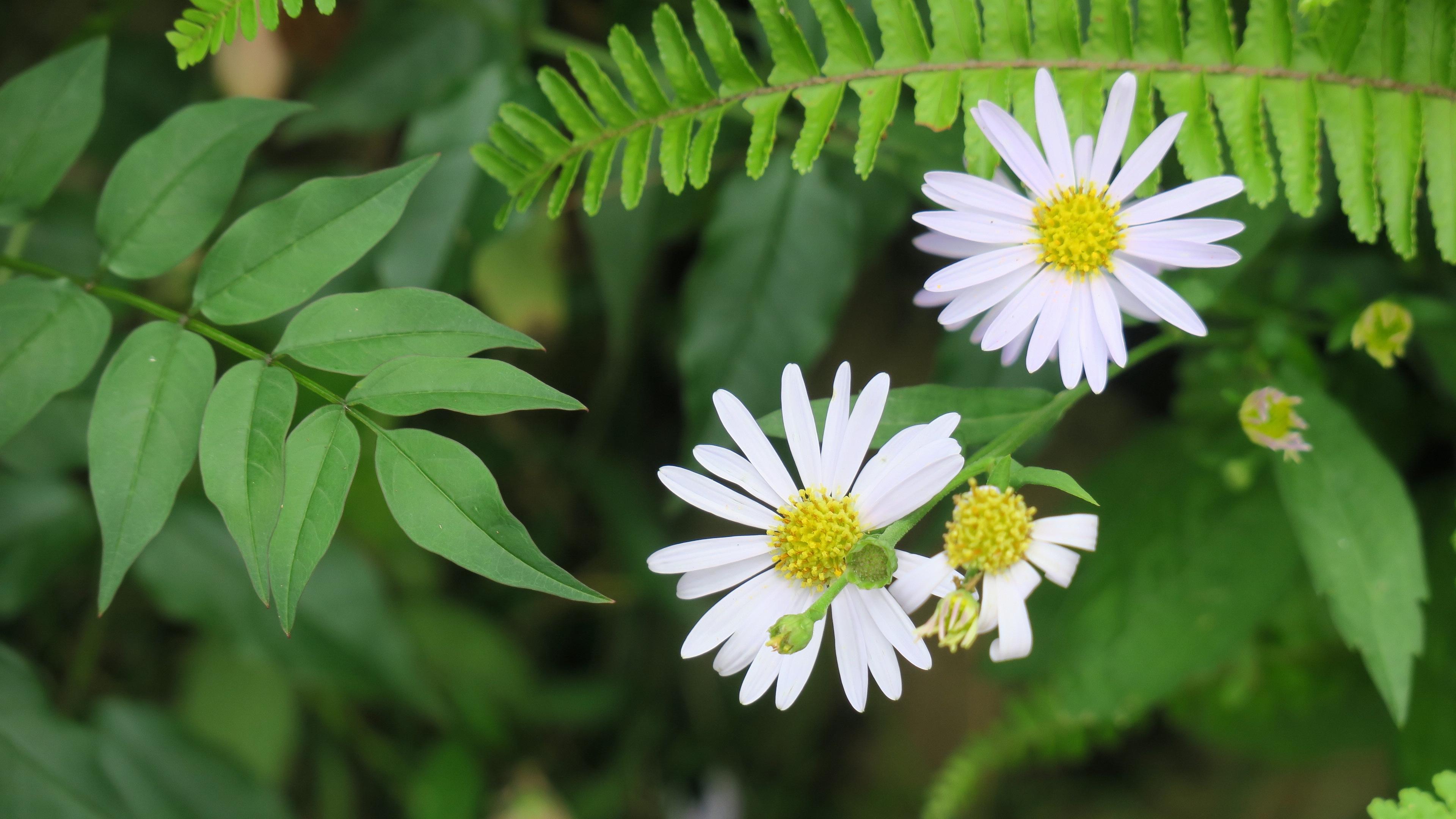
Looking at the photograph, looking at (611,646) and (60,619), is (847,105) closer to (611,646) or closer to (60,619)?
(611,646)

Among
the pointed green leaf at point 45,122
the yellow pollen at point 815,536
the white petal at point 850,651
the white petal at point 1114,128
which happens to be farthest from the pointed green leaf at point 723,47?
the pointed green leaf at point 45,122

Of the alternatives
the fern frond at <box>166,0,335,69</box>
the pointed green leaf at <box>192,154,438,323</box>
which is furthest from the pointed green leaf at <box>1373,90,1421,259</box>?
the fern frond at <box>166,0,335,69</box>

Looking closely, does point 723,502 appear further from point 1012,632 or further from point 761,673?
point 1012,632

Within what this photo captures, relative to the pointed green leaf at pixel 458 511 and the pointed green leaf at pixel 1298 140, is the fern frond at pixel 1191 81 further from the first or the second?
the pointed green leaf at pixel 458 511

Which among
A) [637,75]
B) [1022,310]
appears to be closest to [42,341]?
[637,75]

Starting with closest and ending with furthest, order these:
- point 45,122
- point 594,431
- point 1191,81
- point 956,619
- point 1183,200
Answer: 1. point 956,619
2. point 1183,200
3. point 1191,81
4. point 45,122
5. point 594,431

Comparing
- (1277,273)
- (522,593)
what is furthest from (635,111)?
(522,593)
